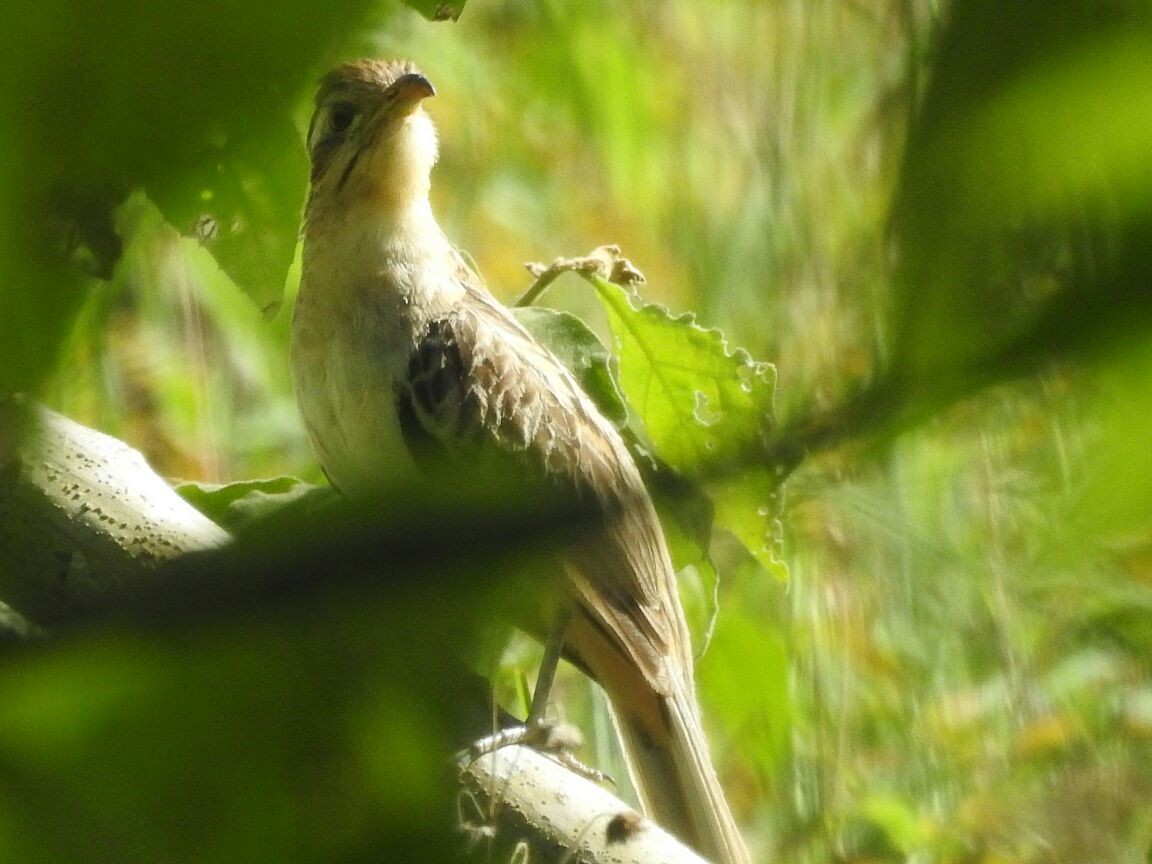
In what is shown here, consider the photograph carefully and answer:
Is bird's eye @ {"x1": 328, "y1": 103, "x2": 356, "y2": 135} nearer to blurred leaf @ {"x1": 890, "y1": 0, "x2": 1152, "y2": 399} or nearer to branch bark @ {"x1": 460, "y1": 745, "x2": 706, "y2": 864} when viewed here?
branch bark @ {"x1": 460, "y1": 745, "x2": 706, "y2": 864}

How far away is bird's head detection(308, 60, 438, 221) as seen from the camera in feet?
10.9

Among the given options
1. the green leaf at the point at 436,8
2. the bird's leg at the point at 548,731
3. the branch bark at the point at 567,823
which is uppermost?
the green leaf at the point at 436,8

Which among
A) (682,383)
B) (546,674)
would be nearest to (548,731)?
(546,674)

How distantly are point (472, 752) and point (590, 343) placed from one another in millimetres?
1388

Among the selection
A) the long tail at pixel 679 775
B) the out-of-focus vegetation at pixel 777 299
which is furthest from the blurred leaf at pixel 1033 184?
the long tail at pixel 679 775

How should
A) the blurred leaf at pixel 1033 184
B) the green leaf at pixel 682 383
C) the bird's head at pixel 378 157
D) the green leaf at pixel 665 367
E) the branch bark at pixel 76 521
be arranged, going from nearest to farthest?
the blurred leaf at pixel 1033 184
the branch bark at pixel 76 521
the green leaf at pixel 682 383
the green leaf at pixel 665 367
the bird's head at pixel 378 157

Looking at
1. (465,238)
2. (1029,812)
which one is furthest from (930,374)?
(465,238)

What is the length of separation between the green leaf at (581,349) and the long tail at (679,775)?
77 cm

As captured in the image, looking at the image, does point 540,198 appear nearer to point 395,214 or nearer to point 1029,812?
point 395,214

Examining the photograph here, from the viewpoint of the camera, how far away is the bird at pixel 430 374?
288cm

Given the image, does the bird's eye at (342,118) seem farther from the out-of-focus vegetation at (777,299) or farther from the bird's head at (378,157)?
the out-of-focus vegetation at (777,299)

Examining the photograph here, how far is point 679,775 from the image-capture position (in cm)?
295

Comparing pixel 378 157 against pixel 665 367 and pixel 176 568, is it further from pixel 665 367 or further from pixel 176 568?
pixel 176 568

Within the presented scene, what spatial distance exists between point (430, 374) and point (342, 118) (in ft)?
2.05
